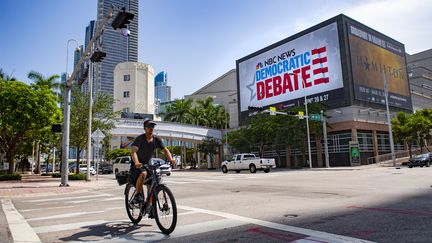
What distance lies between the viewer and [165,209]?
18.9ft

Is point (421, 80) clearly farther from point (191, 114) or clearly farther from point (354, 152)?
point (191, 114)

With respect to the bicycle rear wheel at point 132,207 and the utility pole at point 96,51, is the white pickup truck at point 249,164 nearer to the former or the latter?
the utility pole at point 96,51

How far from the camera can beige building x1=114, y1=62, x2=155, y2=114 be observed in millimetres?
76000

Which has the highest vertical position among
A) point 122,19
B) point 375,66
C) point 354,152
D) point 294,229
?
point 375,66

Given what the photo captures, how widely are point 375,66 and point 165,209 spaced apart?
48.9 m

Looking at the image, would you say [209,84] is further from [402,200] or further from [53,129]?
[402,200]

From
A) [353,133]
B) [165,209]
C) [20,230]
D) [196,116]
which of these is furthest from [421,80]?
[20,230]

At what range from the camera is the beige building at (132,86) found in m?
76.0

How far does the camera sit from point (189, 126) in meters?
51.9

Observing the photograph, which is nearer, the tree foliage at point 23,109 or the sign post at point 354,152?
the tree foliage at point 23,109

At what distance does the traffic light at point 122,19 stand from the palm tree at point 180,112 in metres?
51.1

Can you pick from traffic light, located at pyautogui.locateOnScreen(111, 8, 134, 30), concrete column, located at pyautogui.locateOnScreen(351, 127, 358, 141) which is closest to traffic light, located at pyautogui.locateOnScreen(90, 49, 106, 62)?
traffic light, located at pyautogui.locateOnScreen(111, 8, 134, 30)

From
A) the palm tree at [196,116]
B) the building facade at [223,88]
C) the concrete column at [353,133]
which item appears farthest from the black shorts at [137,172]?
the building facade at [223,88]

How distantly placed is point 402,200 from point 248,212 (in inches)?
174
